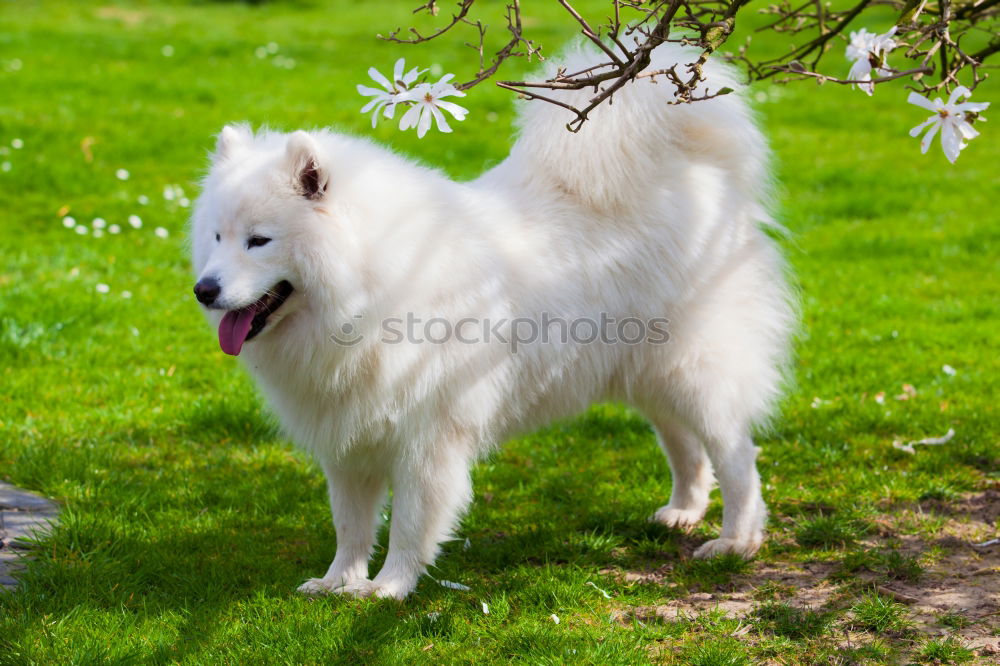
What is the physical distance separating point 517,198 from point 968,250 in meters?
5.03

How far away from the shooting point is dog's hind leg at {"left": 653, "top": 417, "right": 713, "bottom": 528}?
12.3 ft

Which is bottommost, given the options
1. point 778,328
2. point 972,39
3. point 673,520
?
point 673,520

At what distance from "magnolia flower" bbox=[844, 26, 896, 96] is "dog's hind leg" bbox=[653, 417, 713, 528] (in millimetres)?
1757

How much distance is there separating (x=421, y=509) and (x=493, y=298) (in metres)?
0.73

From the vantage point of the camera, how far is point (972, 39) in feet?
46.5

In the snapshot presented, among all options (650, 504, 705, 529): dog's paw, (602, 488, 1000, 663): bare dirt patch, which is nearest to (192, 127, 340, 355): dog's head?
(602, 488, 1000, 663): bare dirt patch

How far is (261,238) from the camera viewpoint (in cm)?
279

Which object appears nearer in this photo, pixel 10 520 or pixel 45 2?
pixel 10 520

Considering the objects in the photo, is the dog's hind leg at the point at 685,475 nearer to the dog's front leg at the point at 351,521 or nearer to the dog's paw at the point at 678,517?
the dog's paw at the point at 678,517

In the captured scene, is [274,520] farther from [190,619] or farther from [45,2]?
[45,2]

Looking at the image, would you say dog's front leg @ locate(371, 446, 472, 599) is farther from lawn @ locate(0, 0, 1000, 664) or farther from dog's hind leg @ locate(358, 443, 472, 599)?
lawn @ locate(0, 0, 1000, 664)

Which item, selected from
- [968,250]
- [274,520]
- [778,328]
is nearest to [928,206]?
[968,250]

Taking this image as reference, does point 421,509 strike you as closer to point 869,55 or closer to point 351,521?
point 351,521

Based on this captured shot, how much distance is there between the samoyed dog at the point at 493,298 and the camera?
2820 mm
